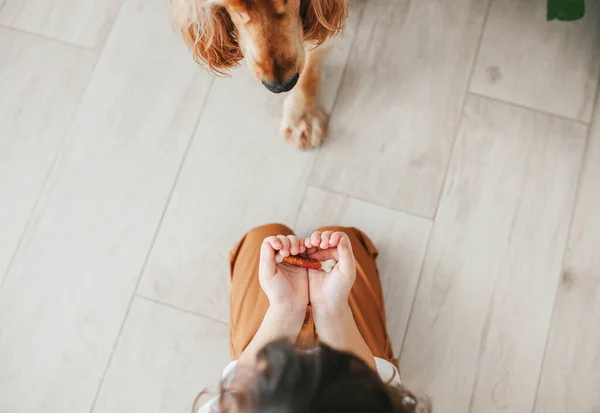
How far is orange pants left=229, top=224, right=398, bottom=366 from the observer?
1.13 m

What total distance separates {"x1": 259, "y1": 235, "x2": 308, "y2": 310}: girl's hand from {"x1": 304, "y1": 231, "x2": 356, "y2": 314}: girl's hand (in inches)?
0.9

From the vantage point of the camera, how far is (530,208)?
1.41 metres

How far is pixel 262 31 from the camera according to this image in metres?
0.98

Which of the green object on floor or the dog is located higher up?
the green object on floor

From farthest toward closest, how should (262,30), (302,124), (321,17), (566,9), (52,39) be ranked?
(52,39) → (302,124) → (566,9) → (321,17) → (262,30)

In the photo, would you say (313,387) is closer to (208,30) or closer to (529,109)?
(208,30)

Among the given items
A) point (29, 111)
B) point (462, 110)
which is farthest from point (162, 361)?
point (462, 110)

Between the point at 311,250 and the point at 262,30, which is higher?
the point at 262,30

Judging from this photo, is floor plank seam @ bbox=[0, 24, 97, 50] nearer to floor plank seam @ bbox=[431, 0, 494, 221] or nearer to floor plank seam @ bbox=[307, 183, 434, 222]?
floor plank seam @ bbox=[307, 183, 434, 222]

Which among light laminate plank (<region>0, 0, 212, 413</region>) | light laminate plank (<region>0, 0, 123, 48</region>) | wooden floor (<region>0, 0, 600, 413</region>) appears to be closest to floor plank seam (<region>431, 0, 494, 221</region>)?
wooden floor (<region>0, 0, 600, 413</region>)

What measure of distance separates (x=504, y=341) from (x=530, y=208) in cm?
33

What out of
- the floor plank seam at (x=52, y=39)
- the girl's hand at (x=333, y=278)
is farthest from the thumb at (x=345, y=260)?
the floor plank seam at (x=52, y=39)

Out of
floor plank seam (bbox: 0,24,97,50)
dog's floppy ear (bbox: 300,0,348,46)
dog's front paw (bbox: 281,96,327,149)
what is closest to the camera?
dog's floppy ear (bbox: 300,0,348,46)

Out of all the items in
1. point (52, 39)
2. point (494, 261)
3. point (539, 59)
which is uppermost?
point (539, 59)
